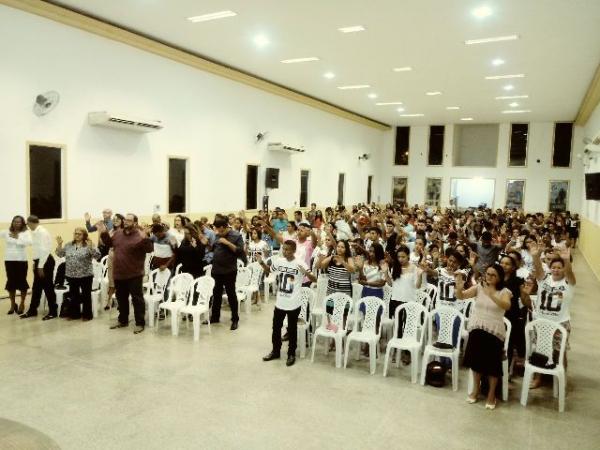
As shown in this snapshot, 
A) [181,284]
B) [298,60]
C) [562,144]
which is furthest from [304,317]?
[562,144]

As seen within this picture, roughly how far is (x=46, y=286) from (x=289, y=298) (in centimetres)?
397

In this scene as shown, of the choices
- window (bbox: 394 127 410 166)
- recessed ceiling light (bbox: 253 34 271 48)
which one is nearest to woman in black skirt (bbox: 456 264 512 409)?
recessed ceiling light (bbox: 253 34 271 48)

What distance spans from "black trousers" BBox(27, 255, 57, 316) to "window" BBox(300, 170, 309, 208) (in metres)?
10.9

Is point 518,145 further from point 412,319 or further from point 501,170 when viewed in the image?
point 412,319

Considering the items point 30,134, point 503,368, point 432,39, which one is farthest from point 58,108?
point 503,368

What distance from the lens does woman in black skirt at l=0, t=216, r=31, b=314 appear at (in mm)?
6968

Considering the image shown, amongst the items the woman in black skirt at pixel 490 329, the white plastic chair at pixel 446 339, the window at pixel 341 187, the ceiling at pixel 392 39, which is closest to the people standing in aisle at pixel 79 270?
the ceiling at pixel 392 39

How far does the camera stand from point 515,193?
22672 millimetres

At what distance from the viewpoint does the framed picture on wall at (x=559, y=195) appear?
71.1 ft

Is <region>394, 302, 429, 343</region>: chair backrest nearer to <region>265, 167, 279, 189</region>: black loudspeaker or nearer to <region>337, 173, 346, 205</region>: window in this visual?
<region>265, 167, 279, 189</region>: black loudspeaker

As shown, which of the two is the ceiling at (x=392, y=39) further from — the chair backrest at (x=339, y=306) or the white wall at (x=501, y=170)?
the white wall at (x=501, y=170)

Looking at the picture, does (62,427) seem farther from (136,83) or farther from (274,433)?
(136,83)

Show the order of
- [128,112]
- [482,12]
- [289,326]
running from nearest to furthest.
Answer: [289,326] < [482,12] < [128,112]

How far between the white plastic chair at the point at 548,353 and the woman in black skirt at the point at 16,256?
674 centimetres
